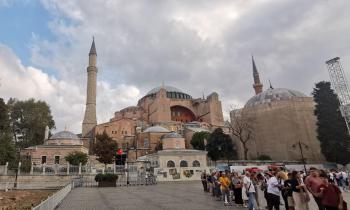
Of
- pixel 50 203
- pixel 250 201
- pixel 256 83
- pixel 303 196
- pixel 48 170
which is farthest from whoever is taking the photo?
pixel 256 83

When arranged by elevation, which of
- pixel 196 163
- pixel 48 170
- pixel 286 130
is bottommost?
pixel 196 163

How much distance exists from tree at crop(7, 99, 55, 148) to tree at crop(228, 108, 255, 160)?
1087 inches

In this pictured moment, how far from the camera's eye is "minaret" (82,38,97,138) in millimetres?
43312

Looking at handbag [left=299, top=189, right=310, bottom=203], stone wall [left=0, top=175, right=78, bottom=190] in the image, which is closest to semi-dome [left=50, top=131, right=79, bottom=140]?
stone wall [left=0, top=175, right=78, bottom=190]

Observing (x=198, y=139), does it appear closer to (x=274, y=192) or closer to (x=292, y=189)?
(x=274, y=192)

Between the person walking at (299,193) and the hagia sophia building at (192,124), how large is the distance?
81.6 feet

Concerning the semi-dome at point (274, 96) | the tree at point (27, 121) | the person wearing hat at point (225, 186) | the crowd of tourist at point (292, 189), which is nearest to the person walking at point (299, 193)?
the crowd of tourist at point (292, 189)

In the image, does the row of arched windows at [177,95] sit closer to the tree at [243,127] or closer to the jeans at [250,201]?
the tree at [243,127]

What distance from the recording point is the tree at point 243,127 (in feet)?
105

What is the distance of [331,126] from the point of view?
80.9 feet

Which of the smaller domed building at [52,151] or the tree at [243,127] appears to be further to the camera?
the tree at [243,127]

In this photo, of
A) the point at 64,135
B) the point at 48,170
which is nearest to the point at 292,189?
the point at 48,170

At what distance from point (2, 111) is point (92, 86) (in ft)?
56.1

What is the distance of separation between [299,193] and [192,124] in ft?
146
